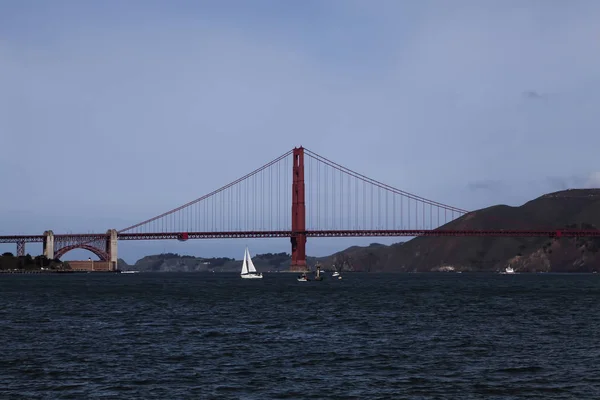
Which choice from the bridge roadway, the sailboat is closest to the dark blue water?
the bridge roadway

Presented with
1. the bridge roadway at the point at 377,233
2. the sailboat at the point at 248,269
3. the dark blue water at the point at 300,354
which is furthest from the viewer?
the sailboat at the point at 248,269

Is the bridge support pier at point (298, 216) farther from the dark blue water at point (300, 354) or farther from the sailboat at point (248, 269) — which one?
the dark blue water at point (300, 354)

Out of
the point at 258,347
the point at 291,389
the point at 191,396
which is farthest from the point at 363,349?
the point at 191,396

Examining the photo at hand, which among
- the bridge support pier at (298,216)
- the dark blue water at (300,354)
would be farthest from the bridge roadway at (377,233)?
the dark blue water at (300,354)

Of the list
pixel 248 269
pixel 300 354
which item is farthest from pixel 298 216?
pixel 300 354

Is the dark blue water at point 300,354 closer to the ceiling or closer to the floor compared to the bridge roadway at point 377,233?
closer to the floor

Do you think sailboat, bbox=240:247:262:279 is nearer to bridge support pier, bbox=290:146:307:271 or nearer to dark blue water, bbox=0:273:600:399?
bridge support pier, bbox=290:146:307:271

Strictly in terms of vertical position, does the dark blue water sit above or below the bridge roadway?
below

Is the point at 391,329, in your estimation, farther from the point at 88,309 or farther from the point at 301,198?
the point at 301,198
